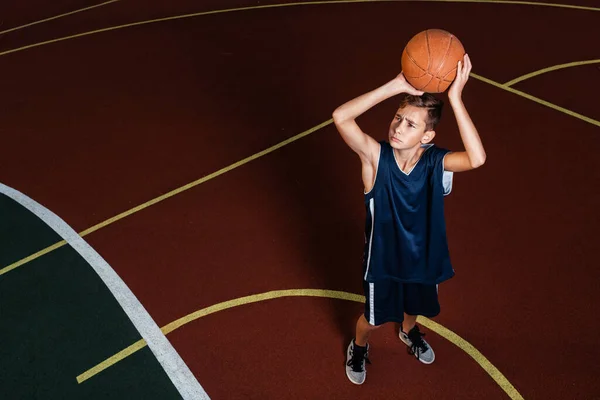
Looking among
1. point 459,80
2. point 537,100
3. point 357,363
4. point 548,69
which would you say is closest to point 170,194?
point 357,363

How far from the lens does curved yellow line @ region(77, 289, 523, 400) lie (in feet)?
12.7

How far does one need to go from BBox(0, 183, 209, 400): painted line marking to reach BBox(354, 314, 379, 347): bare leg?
105cm

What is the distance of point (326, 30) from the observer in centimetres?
898

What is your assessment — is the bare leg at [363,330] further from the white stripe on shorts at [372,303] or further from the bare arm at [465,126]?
the bare arm at [465,126]

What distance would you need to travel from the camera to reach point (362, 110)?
296 cm

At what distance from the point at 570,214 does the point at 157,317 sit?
11.6ft

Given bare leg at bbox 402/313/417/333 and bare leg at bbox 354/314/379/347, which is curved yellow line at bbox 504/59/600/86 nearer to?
bare leg at bbox 402/313/417/333

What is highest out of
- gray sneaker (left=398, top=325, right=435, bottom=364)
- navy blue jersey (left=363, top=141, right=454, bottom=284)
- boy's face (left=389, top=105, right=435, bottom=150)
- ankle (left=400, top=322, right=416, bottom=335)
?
boy's face (left=389, top=105, right=435, bottom=150)

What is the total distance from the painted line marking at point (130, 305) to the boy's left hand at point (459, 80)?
2.42 metres

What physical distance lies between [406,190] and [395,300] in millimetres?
764

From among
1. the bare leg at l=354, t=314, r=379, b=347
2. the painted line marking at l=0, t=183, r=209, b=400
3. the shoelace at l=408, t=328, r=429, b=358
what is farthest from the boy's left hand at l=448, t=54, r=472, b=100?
the painted line marking at l=0, t=183, r=209, b=400

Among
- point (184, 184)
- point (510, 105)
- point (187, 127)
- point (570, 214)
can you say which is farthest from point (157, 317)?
point (510, 105)

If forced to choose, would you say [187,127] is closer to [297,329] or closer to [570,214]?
[297,329]

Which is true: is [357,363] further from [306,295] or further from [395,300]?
[306,295]
